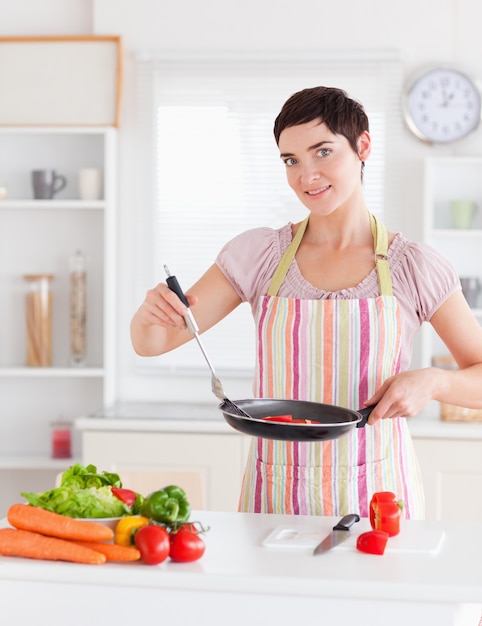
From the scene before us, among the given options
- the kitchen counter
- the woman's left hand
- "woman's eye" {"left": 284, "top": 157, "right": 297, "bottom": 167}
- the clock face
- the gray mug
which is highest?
the clock face

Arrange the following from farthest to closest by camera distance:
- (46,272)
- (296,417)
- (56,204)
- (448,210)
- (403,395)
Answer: (46,272)
(448,210)
(56,204)
(296,417)
(403,395)

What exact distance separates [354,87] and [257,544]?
2.59 meters

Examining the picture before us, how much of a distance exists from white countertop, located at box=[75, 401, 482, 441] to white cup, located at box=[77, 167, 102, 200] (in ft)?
2.92

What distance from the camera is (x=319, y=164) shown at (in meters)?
2.01

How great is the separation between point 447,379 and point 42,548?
2.91 feet

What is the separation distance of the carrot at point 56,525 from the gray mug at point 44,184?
2.41 meters

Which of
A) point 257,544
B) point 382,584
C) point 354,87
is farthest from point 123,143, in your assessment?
point 382,584

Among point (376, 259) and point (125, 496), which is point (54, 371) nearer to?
point (376, 259)

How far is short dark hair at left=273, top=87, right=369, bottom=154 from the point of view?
79.2 inches

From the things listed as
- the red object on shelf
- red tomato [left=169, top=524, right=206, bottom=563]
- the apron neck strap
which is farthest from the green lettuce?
the red object on shelf

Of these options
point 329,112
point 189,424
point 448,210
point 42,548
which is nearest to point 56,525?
point 42,548

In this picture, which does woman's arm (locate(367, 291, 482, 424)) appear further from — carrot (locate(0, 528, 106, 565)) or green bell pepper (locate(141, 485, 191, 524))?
carrot (locate(0, 528, 106, 565))

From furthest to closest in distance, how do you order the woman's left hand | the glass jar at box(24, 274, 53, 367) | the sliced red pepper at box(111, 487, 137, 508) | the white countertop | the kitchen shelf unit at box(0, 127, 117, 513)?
the kitchen shelf unit at box(0, 127, 117, 513)
the glass jar at box(24, 274, 53, 367)
the white countertop
the woman's left hand
the sliced red pepper at box(111, 487, 137, 508)

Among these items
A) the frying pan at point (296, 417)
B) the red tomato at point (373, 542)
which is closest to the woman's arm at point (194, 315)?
the frying pan at point (296, 417)
